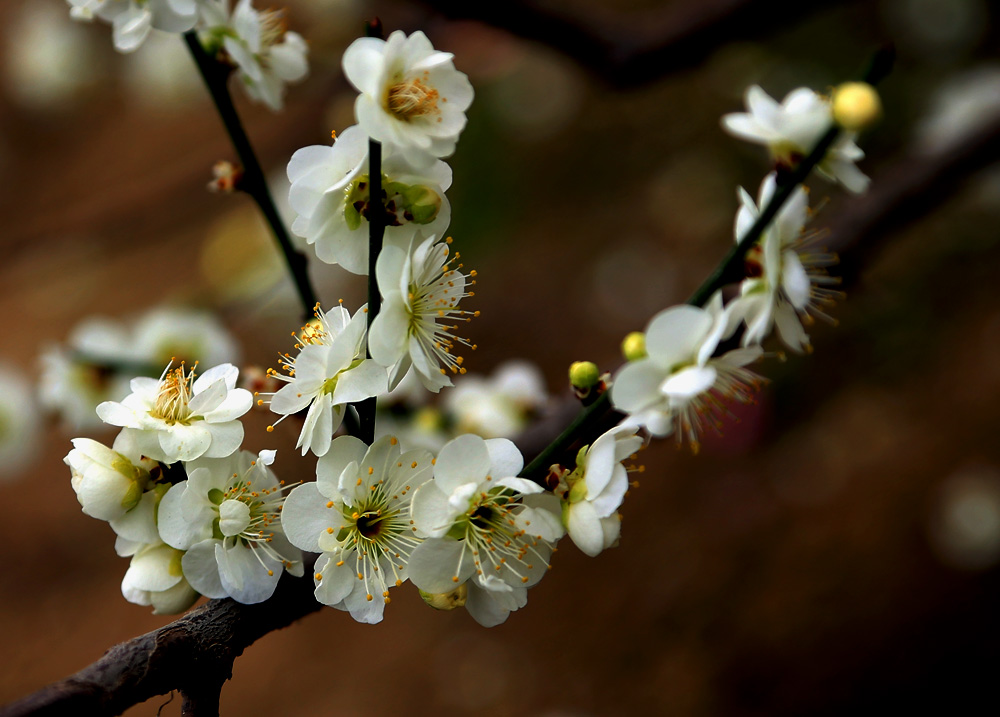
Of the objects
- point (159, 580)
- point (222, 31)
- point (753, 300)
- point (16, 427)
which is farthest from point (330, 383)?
point (16, 427)

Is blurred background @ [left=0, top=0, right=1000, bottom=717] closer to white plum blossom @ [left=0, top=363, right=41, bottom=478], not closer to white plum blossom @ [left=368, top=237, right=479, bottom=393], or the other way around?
white plum blossom @ [left=0, top=363, right=41, bottom=478]

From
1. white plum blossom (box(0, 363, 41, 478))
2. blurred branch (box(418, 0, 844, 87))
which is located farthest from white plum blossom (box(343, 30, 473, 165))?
white plum blossom (box(0, 363, 41, 478))

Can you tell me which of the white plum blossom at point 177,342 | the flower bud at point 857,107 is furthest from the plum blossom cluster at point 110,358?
the flower bud at point 857,107

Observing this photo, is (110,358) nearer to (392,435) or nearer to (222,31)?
(222,31)

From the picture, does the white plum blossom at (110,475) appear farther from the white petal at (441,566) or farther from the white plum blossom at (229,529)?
the white petal at (441,566)

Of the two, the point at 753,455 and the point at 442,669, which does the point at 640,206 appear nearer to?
the point at 753,455
